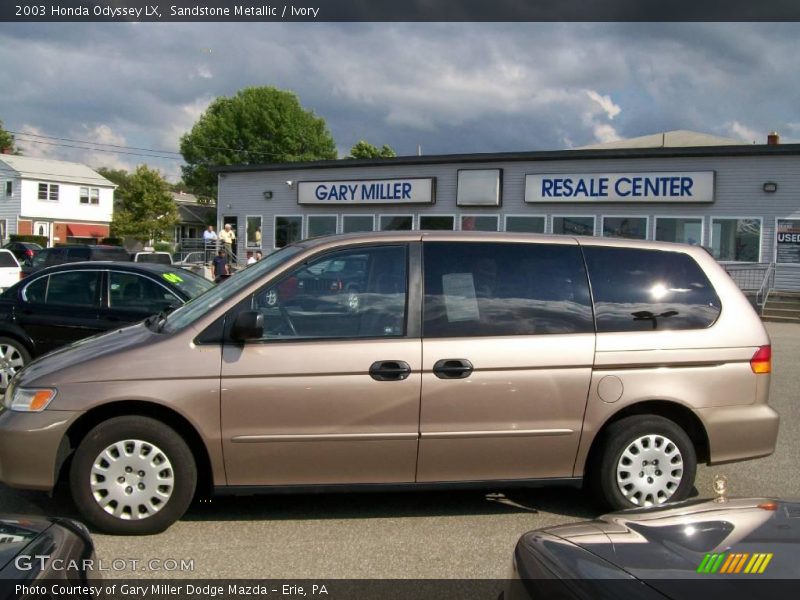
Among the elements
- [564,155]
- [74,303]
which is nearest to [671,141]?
[564,155]

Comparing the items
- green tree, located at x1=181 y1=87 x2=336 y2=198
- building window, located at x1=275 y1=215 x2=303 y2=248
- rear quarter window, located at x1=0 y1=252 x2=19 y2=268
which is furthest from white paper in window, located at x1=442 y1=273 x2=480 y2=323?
green tree, located at x1=181 y1=87 x2=336 y2=198

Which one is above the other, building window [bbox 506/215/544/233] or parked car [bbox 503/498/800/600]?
building window [bbox 506/215/544/233]

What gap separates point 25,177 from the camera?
→ 2035 inches

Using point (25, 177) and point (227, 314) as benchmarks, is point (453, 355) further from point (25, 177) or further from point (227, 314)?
point (25, 177)

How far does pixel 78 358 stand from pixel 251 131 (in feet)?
198

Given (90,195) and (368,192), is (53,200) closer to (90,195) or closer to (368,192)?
(90,195)

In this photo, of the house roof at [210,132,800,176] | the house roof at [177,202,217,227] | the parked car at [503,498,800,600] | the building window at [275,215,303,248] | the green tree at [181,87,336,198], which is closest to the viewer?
the parked car at [503,498,800,600]

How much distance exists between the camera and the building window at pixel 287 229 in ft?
92.5

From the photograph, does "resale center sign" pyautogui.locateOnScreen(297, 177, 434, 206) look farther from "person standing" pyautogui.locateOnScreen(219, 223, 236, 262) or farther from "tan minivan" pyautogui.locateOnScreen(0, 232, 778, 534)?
"tan minivan" pyautogui.locateOnScreen(0, 232, 778, 534)

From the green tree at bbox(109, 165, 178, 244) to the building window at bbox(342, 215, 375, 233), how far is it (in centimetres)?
2954

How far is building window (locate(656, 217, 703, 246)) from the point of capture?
21.8 metres

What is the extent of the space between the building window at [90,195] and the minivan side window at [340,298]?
5710cm

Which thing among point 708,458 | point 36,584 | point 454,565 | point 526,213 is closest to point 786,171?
point 526,213

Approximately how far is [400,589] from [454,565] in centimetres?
41
